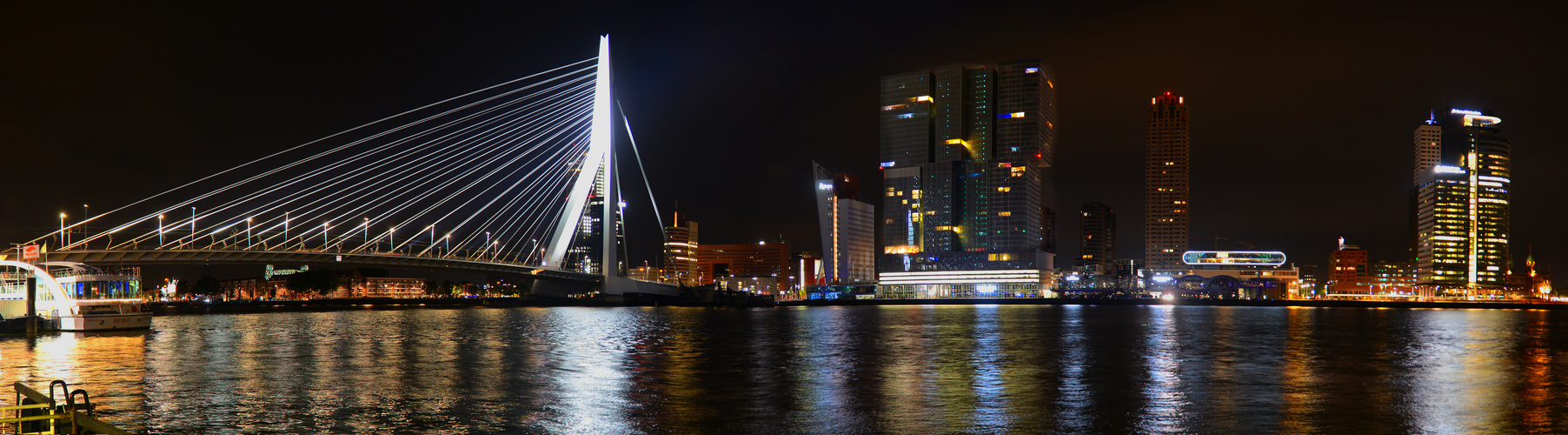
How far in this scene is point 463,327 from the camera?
5447 centimetres

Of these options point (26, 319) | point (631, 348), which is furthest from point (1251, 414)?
point (26, 319)

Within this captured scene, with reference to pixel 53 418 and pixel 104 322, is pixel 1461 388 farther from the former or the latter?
pixel 104 322

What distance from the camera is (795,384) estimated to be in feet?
76.7

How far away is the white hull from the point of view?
43.2 metres

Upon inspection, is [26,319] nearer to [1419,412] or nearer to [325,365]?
[325,365]

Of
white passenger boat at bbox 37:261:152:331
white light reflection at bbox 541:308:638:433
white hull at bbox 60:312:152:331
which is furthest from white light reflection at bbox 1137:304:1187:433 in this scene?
white passenger boat at bbox 37:261:152:331

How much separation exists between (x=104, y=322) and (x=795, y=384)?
37.9 meters

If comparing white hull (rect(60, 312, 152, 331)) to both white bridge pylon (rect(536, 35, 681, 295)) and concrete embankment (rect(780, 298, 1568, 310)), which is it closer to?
white bridge pylon (rect(536, 35, 681, 295))

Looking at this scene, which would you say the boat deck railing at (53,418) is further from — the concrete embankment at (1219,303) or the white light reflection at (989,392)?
the concrete embankment at (1219,303)

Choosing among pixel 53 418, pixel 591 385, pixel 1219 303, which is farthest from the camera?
pixel 1219 303

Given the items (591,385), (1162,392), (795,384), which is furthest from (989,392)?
(591,385)

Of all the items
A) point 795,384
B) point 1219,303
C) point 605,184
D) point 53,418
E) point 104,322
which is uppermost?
point 605,184

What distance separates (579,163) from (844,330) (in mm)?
35498

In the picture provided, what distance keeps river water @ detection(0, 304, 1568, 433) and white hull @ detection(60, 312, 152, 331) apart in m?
1.65
